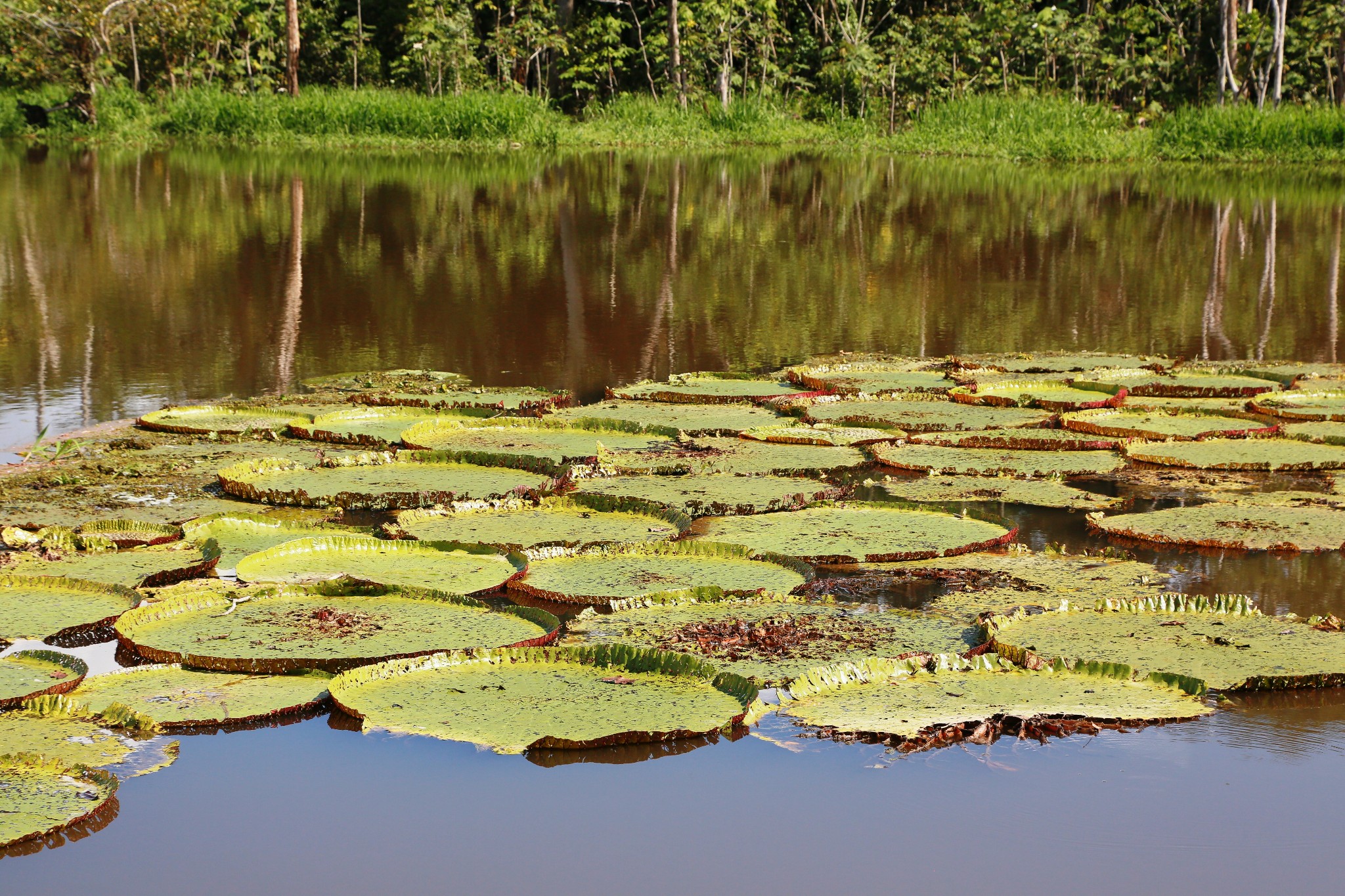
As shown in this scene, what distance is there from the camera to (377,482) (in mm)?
4441

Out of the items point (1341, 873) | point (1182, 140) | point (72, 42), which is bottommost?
point (1341, 873)

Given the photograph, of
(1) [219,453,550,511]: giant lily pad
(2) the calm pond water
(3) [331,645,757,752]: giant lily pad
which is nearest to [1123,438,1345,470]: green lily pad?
(2) the calm pond water

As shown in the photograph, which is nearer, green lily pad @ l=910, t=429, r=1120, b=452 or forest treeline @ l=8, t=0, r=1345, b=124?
green lily pad @ l=910, t=429, r=1120, b=452

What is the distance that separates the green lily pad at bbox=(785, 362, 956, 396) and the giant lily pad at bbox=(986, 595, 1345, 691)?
8.91 ft

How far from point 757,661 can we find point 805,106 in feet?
85.6

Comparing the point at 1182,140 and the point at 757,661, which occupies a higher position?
the point at 1182,140

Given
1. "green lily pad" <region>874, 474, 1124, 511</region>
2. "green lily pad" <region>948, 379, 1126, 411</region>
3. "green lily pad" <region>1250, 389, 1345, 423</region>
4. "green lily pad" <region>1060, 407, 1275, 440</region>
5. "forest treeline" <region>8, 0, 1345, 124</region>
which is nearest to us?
"green lily pad" <region>874, 474, 1124, 511</region>

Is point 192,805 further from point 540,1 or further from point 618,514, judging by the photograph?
point 540,1

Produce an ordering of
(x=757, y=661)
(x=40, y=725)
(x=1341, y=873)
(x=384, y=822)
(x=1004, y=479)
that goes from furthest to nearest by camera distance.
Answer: (x=1004, y=479) → (x=757, y=661) → (x=40, y=725) → (x=384, y=822) → (x=1341, y=873)

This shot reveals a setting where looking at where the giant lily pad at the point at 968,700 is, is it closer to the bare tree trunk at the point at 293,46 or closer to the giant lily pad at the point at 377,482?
the giant lily pad at the point at 377,482

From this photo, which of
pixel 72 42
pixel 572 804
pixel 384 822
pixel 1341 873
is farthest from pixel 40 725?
pixel 72 42

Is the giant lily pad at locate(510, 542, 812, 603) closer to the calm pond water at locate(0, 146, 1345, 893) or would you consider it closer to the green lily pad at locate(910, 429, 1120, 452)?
the calm pond water at locate(0, 146, 1345, 893)

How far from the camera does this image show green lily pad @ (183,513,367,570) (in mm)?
3807

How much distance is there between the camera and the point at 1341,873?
2246mm
